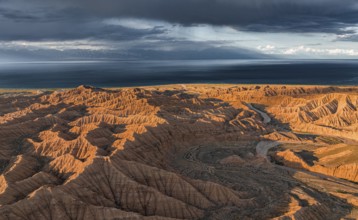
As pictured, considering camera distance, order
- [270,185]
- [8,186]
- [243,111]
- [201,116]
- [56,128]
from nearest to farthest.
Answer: [8,186] < [270,185] < [56,128] < [201,116] < [243,111]

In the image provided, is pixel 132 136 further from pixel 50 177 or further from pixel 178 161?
pixel 50 177

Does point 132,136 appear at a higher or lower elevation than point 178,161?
higher

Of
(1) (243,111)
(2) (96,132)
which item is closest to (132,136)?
(2) (96,132)

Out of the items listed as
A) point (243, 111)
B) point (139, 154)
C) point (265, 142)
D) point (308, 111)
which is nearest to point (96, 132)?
point (139, 154)

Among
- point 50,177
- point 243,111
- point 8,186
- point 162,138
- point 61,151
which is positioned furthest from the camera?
point 243,111

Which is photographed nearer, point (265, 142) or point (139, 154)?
point (139, 154)

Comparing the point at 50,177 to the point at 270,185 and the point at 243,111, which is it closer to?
the point at 270,185
